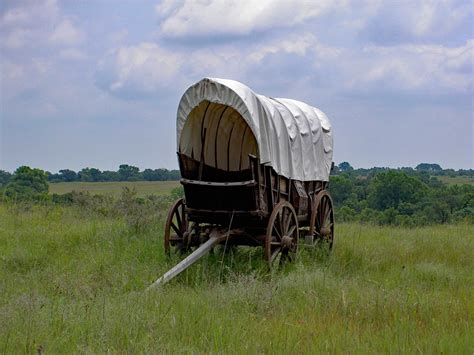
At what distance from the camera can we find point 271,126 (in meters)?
10.8

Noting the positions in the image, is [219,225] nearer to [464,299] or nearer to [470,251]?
[464,299]

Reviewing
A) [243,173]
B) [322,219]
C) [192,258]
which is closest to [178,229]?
[243,173]

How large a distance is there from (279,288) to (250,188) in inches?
83.7

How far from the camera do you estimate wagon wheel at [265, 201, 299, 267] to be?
10.2m

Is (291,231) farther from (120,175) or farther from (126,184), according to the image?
(120,175)

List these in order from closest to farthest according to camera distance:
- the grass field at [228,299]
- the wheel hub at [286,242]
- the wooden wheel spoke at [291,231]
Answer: the grass field at [228,299]
the wheel hub at [286,242]
the wooden wheel spoke at [291,231]

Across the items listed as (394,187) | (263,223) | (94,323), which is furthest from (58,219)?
(394,187)

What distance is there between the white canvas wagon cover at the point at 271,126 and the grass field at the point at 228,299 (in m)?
1.65

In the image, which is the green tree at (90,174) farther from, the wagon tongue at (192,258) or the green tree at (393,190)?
the wagon tongue at (192,258)

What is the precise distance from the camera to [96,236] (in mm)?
13523

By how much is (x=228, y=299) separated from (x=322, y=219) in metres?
5.56

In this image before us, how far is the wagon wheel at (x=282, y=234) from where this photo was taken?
1025cm

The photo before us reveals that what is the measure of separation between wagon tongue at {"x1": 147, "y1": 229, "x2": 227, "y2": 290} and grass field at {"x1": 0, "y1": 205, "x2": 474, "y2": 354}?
17 cm

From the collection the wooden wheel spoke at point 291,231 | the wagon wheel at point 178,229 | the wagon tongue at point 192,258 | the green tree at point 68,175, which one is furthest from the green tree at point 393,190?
the green tree at point 68,175
